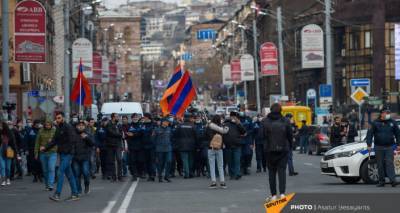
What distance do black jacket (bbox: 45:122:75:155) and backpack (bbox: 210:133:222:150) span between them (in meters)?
3.82

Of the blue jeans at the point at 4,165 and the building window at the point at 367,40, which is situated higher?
the building window at the point at 367,40

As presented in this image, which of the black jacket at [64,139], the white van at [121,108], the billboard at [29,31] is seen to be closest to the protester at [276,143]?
the black jacket at [64,139]

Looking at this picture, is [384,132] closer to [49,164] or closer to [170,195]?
[170,195]

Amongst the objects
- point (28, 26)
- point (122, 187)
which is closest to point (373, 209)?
point (122, 187)

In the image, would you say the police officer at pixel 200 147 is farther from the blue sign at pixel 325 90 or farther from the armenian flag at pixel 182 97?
the blue sign at pixel 325 90

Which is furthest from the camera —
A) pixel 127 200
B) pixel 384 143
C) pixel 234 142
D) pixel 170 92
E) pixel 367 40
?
pixel 367 40

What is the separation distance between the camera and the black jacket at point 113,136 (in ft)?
96.5

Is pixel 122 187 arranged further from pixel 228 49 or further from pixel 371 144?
pixel 228 49

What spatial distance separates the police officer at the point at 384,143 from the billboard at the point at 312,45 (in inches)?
917

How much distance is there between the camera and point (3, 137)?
95.2ft

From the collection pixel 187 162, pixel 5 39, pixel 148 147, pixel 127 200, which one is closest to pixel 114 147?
pixel 148 147

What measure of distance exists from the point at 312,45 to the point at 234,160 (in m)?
19.8

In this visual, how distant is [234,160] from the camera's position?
1129 inches

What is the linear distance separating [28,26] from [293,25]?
5978 cm
